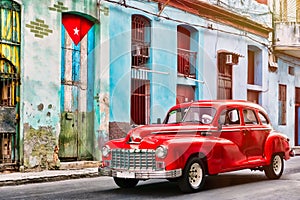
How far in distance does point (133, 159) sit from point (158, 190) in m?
1.07

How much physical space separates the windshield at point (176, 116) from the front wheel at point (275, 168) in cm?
247

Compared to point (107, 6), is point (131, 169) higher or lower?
lower

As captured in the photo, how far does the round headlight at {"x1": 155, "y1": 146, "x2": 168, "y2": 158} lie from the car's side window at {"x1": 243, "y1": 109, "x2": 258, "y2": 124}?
2849mm

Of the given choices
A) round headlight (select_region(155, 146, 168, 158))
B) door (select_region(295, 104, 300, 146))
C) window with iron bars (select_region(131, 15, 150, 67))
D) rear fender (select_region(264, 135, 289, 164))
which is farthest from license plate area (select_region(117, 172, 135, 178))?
door (select_region(295, 104, 300, 146))

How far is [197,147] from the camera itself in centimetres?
1045

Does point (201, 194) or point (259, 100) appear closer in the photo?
point (201, 194)

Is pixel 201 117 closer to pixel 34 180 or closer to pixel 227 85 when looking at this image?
pixel 34 180

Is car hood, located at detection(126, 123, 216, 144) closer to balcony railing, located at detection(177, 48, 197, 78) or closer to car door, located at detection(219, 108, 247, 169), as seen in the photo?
car door, located at detection(219, 108, 247, 169)

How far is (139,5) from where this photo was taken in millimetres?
18453

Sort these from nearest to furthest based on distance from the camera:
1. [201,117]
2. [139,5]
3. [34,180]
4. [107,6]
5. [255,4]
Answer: [201,117] → [34,180] → [107,6] → [139,5] → [255,4]

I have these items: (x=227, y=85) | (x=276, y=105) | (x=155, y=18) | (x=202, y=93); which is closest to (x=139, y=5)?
(x=155, y=18)

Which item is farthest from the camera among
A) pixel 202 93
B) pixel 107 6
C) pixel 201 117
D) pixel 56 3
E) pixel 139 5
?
pixel 202 93

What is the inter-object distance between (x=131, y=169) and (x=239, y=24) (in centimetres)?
1550

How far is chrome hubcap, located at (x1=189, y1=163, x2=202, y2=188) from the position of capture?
34.1 ft
